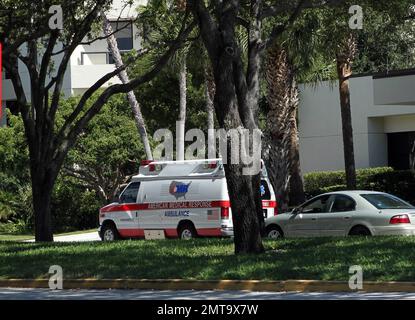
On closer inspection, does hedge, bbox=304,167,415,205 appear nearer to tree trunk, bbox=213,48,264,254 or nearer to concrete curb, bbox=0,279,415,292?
tree trunk, bbox=213,48,264,254

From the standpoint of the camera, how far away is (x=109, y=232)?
27312 millimetres

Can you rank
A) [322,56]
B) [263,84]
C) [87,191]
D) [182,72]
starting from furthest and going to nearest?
[87,191] < [263,84] < [182,72] < [322,56]

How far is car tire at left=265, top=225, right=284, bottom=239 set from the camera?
2267 centimetres

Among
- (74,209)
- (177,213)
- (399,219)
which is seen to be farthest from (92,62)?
(399,219)

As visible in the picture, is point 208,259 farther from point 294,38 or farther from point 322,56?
point 322,56

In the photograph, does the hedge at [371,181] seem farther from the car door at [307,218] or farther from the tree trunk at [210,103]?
the car door at [307,218]

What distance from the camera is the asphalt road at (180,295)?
1300 centimetres

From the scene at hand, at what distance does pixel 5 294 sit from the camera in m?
14.5

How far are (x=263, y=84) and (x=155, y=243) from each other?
1876 centimetres

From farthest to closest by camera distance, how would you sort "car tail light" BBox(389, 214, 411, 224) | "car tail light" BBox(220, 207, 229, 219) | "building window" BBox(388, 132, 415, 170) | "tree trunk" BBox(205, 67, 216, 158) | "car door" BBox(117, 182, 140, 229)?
"building window" BBox(388, 132, 415, 170) < "tree trunk" BBox(205, 67, 216, 158) < "car door" BBox(117, 182, 140, 229) < "car tail light" BBox(220, 207, 229, 219) < "car tail light" BBox(389, 214, 411, 224)

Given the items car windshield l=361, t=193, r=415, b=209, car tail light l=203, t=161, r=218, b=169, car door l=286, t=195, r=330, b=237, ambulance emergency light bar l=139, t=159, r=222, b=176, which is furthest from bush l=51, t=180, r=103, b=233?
car windshield l=361, t=193, r=415, b=209

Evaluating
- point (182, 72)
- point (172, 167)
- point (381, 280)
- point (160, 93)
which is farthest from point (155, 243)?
point (160, 93)

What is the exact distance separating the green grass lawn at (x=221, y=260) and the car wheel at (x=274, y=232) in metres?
2.73

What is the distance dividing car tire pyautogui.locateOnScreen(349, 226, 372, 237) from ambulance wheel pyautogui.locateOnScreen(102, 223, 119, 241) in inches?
353
